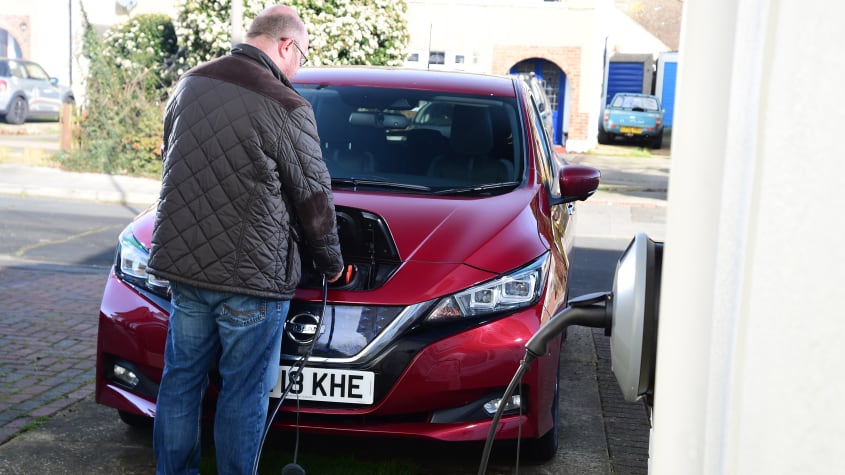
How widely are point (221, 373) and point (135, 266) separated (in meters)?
0.82

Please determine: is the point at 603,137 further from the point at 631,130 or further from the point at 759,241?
the point at 759,241

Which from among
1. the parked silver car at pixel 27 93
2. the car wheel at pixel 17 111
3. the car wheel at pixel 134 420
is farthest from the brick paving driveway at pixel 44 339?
the car wheel at pixel 17 111

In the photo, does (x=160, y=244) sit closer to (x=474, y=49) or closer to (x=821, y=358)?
(x=821, y=358)

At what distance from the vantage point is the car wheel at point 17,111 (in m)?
27.9

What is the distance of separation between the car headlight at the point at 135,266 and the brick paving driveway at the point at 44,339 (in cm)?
99

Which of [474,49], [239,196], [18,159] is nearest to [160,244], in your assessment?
[239,196]

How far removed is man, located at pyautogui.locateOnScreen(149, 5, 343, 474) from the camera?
357 cm

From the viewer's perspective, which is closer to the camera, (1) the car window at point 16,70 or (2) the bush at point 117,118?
(2) the bush at point 117,118

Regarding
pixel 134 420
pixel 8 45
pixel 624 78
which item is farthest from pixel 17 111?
pixel 134 420

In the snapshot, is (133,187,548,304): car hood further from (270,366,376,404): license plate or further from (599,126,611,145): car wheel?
(599,126,611,145): car wheel

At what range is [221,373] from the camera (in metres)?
3.80

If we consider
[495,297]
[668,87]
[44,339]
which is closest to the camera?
[495,297]

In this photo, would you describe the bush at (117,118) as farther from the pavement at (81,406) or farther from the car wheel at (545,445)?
the car wheel at (545,445)

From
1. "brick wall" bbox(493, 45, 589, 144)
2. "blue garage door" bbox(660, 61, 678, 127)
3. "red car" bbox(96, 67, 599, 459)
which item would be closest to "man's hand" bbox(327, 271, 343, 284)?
"red car" bbox(96, 67, 599, 459)
